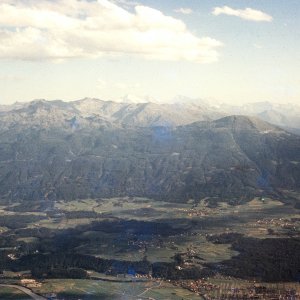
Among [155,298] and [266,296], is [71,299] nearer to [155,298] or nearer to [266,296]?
[155,298]

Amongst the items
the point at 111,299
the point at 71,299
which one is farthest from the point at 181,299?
the point at 71,299

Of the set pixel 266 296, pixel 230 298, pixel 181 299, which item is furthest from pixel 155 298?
pixel 266 296

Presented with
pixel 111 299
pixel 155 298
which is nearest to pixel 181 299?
pixel 155 298

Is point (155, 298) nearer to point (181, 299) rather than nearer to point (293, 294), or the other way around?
point (181, 299)

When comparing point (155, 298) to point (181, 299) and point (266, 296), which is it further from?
point (266, 296)

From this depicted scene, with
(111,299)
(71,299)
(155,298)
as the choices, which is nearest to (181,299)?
(155,298)

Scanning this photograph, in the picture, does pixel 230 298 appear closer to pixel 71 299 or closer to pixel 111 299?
pixel 111 299
